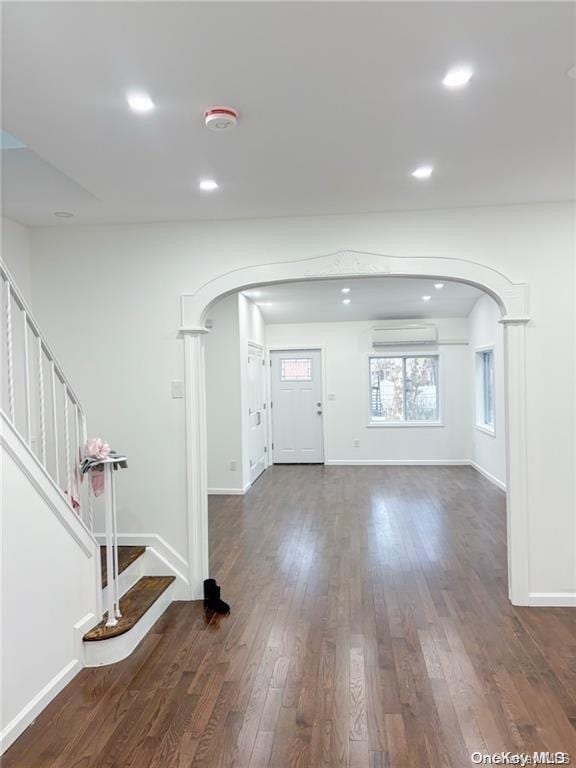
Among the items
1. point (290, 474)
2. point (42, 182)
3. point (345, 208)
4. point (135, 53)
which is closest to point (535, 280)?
point (345, 208)

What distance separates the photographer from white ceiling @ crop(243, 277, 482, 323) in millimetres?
6656

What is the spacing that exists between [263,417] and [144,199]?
5.52 metres

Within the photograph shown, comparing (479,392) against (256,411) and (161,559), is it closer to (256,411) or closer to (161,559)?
(256,411)

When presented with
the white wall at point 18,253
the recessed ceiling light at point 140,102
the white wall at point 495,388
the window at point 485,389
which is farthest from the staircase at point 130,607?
the window at point 485,389

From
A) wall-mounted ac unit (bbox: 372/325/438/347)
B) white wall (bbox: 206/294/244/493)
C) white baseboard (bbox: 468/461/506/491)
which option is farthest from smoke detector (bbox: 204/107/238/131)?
wall-mounted ac unit (bbox: 372/325/438/347)

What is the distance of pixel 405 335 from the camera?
8.43 m

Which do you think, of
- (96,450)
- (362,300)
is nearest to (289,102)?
(96,450)

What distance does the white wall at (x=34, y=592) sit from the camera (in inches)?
86.4

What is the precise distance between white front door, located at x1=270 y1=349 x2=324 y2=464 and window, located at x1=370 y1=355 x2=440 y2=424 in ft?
3.17

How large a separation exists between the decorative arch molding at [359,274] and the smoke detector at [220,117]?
1401 mm

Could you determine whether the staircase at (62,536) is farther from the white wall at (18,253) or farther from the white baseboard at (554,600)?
the white baseboard at (554,600)

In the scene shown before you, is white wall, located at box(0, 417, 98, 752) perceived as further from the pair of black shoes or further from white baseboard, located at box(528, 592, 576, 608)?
white baseboard, located at box(528, 592, 576, 608)

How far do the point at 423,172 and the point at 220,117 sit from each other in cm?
126

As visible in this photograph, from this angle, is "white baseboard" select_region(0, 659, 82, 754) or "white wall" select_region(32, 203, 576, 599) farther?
"white wall" select_region(32, 203, 576, 599)
